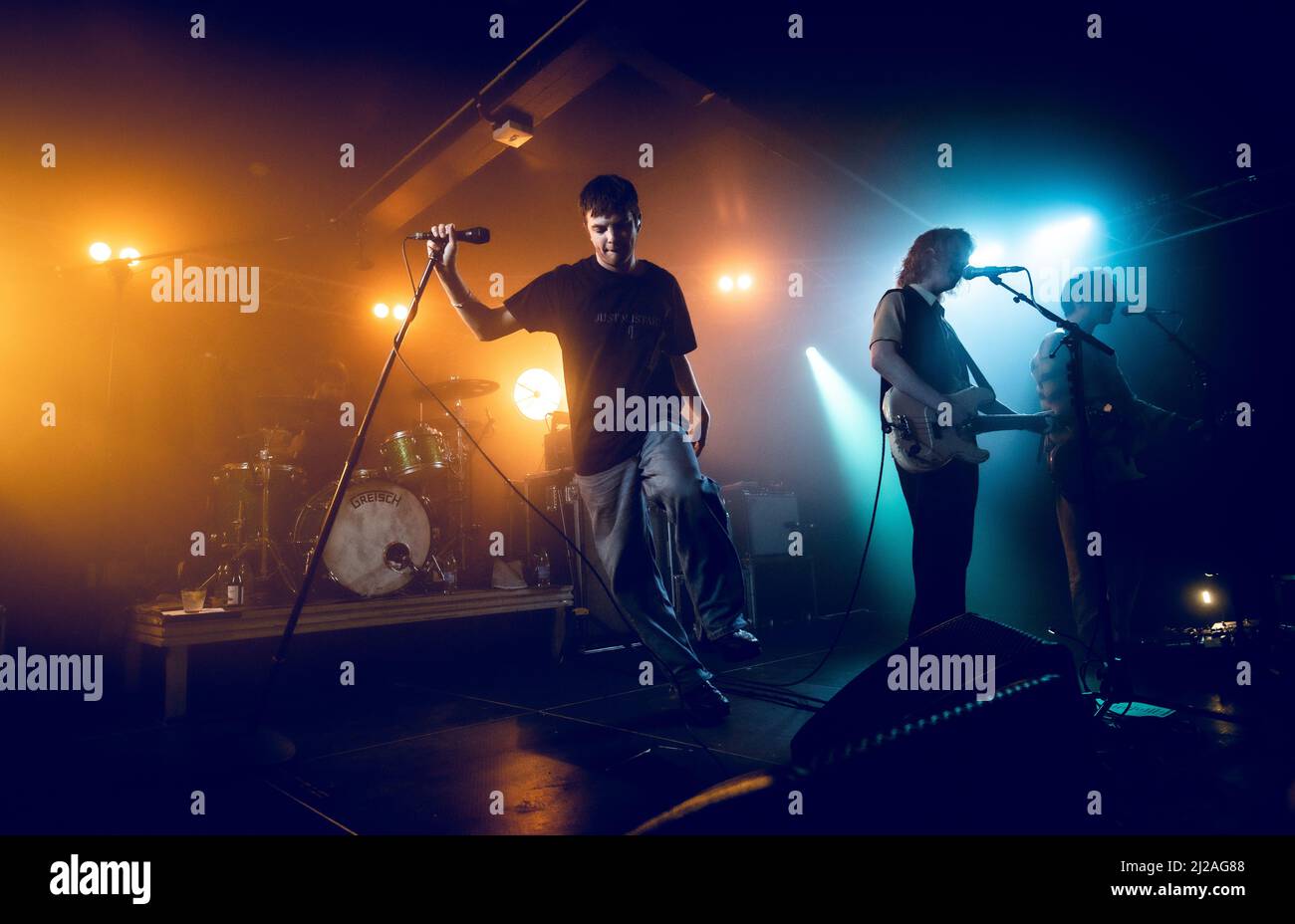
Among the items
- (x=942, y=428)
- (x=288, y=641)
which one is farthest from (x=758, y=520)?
(x=288, y=641)

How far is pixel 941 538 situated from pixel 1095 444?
1508mm

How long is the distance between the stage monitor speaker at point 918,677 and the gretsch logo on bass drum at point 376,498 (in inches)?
154

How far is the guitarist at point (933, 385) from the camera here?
109 inches

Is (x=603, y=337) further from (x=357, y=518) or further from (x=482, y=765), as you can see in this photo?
(x=357, y=518)

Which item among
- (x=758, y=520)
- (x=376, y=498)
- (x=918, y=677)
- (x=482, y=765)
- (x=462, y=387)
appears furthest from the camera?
(x=758, y=520)

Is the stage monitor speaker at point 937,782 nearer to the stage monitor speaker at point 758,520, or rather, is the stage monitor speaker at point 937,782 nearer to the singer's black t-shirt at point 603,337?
the singer's black t-shirt at point 603,337

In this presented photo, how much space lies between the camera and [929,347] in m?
2.97

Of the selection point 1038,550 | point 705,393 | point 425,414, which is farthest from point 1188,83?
point 425,414

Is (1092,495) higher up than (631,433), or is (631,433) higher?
(631,433)

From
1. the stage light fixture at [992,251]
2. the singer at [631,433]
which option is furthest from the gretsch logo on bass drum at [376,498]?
the stage light fixture at [992,251]

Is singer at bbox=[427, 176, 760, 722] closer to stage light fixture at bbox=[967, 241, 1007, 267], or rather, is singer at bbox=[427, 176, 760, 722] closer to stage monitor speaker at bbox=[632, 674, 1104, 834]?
stage monitor speaker at bbox=[632, 674, 1104, 834]

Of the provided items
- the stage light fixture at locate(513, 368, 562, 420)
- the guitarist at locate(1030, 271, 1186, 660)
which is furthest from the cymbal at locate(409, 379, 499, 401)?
the guitarist at locate(1030, 271, 1186, 660)

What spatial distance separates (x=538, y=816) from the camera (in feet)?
6.14

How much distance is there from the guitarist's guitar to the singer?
82 centimetres
